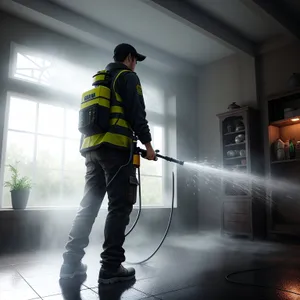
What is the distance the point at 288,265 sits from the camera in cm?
210

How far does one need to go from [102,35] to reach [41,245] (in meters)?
2.43

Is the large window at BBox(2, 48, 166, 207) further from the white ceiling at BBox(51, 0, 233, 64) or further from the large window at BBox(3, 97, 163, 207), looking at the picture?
the white ceiling at BBox(51, 0, 233, 64)

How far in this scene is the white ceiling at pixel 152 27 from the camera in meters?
3.34

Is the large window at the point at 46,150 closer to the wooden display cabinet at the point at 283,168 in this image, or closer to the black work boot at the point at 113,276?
the black work boot at the point at 113,276

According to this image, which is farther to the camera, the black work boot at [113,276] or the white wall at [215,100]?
the white wall at [215,100]

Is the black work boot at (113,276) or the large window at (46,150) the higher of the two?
the large window at (46,150)

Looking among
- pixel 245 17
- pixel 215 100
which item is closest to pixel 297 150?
pixel 215 100

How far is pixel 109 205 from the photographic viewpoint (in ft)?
5.66

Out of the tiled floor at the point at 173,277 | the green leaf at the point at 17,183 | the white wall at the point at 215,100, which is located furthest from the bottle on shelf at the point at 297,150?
the green leaf at the point at 17,183

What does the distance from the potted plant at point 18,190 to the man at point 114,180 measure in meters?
1.45

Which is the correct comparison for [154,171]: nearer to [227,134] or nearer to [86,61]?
[227,134]

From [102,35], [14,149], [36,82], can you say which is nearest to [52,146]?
[14,149]

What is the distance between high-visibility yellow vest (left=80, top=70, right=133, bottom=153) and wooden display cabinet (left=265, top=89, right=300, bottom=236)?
97.9 inches

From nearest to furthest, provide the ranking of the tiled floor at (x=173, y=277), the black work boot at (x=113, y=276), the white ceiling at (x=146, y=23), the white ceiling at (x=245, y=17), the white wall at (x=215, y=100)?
the tiled floor at (x=173, y=277), the black work boot at (x=113, y=276), the white ceiling at (x=146, y=23), the white ceiling at (x=245, y=17), the white wall at (x=215, y=100)
